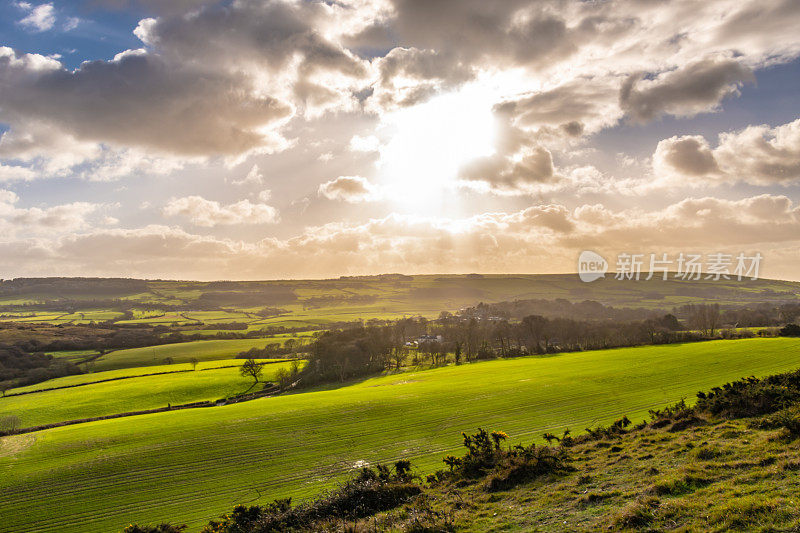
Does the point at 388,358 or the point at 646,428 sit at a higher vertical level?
the point at 646,428

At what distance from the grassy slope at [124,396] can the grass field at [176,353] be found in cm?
1691

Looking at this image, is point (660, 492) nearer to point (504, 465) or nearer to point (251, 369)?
point (504, 465)

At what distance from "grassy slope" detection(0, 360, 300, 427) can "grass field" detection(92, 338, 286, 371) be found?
16.9 meters

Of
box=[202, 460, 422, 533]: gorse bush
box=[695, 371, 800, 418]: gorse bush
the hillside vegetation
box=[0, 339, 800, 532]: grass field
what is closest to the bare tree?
box=[0, 339, 800, 532]: grass field

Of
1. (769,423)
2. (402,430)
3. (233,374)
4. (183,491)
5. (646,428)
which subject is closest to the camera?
(769,423)

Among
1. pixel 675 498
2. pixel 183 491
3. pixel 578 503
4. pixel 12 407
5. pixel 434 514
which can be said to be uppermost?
pixel 675 498

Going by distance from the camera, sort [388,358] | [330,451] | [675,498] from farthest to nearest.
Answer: [388,358], [330,451], [675,498]

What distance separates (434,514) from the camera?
1741 centimetres

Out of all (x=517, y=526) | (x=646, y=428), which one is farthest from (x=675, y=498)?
(x=646, y=428)

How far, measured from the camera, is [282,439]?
144 feet

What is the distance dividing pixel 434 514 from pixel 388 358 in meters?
97.5

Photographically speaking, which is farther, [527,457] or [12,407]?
[12,407]

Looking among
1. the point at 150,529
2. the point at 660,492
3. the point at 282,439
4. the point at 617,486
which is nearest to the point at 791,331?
the point at 617,486

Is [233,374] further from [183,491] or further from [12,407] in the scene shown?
[183,491]
